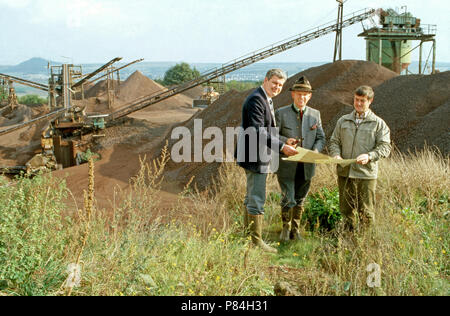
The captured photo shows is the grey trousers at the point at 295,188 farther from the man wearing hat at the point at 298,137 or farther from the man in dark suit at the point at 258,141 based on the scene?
the man in dark suit at the point at 258,141

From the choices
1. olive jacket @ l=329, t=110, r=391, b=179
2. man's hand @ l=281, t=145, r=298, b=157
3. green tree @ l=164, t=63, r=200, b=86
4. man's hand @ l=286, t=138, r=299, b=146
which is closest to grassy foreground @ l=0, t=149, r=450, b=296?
olive jacket @ l=329, t=110, r=391, b=179

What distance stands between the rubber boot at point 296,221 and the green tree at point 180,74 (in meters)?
50.3

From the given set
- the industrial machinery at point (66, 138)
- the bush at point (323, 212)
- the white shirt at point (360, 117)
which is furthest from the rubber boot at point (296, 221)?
the industrial machinery at point (66, 138)

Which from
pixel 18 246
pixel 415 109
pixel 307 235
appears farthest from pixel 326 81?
pixel 18 246

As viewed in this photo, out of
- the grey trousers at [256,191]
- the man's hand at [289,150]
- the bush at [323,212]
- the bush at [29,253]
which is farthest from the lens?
the bush at [323,212]

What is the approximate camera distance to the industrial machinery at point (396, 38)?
2552 cm

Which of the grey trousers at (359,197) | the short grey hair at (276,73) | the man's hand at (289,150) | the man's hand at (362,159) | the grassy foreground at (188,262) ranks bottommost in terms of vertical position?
the grassy foreground at (188,262)

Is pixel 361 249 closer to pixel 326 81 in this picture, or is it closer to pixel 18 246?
pixel 18 246

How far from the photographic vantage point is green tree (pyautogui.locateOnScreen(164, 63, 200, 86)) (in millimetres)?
55094

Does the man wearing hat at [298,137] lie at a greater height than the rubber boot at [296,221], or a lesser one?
greater

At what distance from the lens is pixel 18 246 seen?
3754mm

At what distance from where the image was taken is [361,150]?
4590 millimetres

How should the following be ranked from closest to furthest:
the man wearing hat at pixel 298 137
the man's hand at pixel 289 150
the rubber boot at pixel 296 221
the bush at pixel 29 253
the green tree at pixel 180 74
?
the bush at pixel 29 253 → the man's hand at pixel 289 150 → the man wearing hat at pixel 298 137 → the rubber boot at pixel 296 221 → the green tree at pixel 180 74
